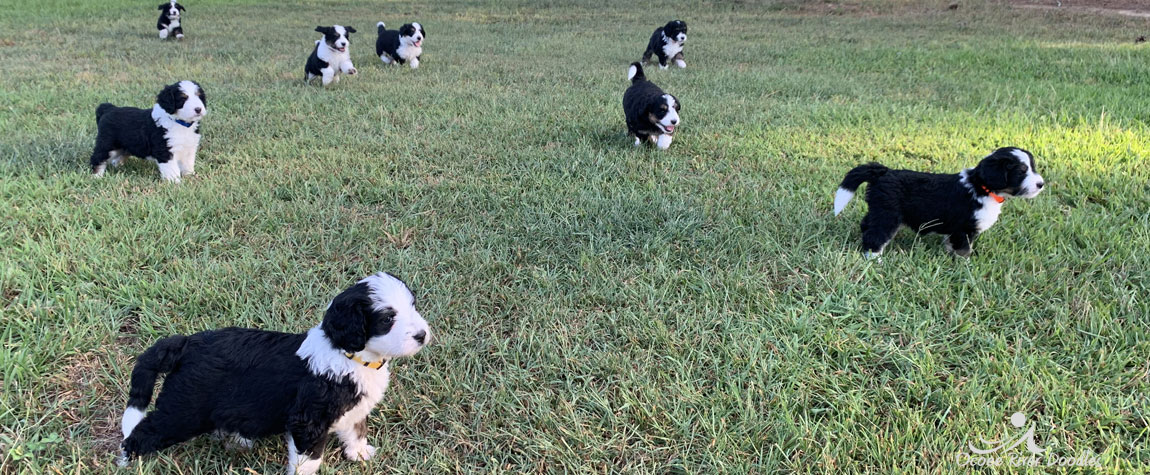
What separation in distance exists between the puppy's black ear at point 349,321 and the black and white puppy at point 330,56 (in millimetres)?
6803

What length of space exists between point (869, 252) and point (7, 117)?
7.69 meters

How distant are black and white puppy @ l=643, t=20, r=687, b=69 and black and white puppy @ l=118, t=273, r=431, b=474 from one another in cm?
844

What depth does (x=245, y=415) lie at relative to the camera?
6.26 ft

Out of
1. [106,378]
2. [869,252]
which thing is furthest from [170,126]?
[869,252]

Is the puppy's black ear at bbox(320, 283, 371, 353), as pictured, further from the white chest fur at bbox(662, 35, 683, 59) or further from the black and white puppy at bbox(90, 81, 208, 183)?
the white chest fur at bbox(662, 35, 683, 59)

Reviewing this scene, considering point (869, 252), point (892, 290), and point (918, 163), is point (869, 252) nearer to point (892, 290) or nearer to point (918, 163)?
point (892, 290)

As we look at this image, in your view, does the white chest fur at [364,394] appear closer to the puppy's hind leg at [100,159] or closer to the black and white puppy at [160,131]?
the black and white puppy at [160,131]

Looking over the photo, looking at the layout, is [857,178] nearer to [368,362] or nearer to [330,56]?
[368,362]

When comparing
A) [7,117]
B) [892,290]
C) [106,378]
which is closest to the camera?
[106,378]

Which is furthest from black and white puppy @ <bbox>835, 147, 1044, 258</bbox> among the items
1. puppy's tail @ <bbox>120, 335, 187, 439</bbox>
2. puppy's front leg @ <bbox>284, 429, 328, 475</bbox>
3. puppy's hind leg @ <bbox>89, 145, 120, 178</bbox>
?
puppy's hind leg @ <bbox>89, 145, 120, 178</bbox>

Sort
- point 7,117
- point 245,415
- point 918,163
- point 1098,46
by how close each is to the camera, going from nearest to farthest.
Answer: point 245,415
point 918,163
point 7,117
point 1098,46

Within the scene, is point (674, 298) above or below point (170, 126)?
below

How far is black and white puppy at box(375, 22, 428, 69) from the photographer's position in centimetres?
919

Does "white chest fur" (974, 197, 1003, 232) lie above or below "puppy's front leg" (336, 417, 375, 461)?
above
